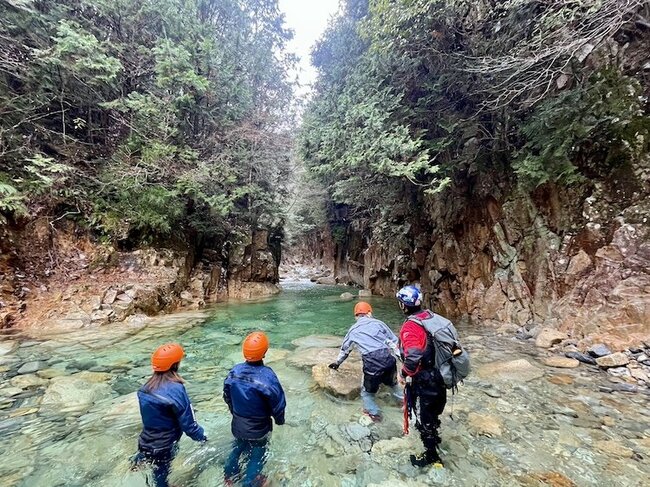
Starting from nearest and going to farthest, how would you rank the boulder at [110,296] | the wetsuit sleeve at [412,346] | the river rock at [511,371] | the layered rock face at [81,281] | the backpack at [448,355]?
the backpack at [448,355]
the wetsuit sleeve at [412,346]
the river rock at [511,371]
the layered rock face at [81,281]
the boulder at [110,296]

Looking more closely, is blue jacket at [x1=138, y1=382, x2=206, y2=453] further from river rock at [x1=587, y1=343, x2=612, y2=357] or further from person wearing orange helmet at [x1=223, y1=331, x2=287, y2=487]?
river rock at [x1=587, y1=343, x2=612, y2=357]

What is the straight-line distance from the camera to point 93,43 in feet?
27.7

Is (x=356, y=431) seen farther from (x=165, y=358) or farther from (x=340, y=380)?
(x=165, y=358)

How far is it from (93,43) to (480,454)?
12.4m

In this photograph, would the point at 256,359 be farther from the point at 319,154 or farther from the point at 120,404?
the point at 319,154

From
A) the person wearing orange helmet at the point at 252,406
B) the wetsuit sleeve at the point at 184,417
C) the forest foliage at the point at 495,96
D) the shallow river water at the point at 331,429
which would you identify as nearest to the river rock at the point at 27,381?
the shallow river water at the point at 331,429

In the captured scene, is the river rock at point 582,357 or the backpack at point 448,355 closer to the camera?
the backpack at point 448,355

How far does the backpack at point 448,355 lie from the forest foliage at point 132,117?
1022 centimetres

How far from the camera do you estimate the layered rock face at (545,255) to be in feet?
18.8

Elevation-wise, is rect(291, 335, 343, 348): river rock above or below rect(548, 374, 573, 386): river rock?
below

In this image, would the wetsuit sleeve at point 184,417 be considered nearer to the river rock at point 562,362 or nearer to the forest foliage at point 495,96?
the river rock at point 562,362

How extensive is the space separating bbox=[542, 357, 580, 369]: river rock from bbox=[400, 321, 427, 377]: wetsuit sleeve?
4.21m

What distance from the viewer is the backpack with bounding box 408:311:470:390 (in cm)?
282

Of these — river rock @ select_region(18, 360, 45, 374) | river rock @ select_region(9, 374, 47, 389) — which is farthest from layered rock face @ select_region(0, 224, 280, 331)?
river rock @ select_region(9, 374, 47, 389)
